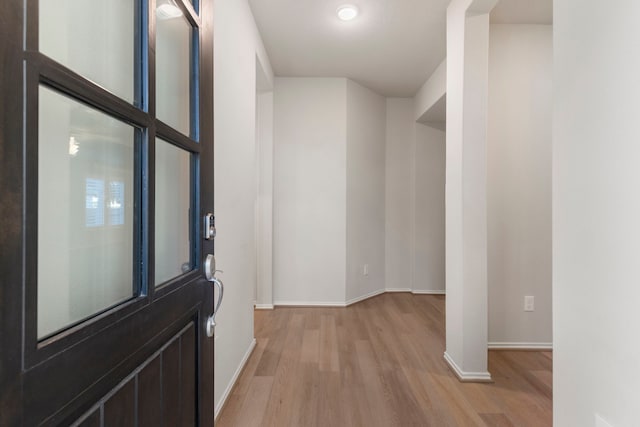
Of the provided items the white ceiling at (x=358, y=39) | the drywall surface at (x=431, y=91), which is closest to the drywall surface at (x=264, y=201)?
the white ceiling at (x=358, y=39)

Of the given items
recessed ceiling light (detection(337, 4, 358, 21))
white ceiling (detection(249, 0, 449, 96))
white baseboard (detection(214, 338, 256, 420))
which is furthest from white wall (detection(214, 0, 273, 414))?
recessed ceiling light (detection(337, 4, 358, 21))

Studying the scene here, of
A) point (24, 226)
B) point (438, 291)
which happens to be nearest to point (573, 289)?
point (24, 226)

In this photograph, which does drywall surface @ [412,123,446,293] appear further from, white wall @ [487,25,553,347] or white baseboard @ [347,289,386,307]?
white wall @ [487,25,553,347]

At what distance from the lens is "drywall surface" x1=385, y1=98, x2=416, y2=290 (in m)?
4.48

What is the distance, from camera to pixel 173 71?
2.83ft

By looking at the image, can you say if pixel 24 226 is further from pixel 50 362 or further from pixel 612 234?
pixel 612 234

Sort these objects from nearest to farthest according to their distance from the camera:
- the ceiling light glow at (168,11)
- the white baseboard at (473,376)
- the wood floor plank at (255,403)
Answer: the ceiling light glow at (168,11) < the wood floor plank at (255,403) < the white baseboard at (473,376)

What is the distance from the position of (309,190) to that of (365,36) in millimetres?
1707

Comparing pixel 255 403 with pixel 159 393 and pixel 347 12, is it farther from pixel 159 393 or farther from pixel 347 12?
pixel 347 12

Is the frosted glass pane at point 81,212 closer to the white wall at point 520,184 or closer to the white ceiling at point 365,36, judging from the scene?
the white ceiling at point 365,36

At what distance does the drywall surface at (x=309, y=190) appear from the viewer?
3.76m

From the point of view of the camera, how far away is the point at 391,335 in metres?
2.89

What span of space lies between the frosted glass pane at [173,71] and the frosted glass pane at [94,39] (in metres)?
0.13

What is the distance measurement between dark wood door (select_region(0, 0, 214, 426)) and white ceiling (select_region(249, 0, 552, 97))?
6.41ft
